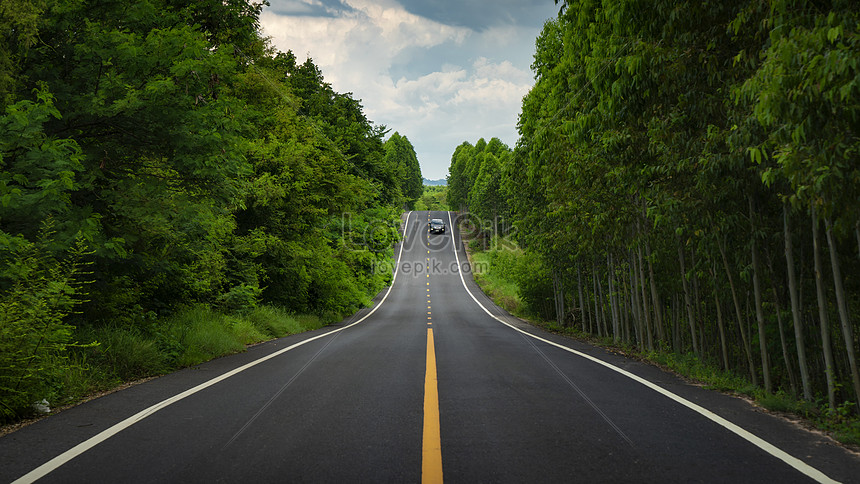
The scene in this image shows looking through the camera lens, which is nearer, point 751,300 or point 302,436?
point 302,436

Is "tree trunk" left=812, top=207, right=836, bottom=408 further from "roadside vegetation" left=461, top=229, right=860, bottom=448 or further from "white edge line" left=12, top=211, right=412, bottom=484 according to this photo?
"white edge line" left=12, top=211, right=412, bottom=484

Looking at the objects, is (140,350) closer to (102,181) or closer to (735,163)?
(102,181)

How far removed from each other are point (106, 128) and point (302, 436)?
687cm

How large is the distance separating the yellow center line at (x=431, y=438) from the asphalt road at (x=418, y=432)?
2 cm

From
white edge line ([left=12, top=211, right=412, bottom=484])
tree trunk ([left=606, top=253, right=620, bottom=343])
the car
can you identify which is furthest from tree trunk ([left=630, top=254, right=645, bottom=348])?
the car

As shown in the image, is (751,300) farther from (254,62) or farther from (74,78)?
(254,62)

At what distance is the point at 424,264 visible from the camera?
168ft

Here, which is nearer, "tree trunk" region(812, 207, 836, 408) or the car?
"tree trunk" region(812, 207, 836, 408)

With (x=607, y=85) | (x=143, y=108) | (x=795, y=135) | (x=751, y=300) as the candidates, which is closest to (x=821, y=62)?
(x=795, y=135)

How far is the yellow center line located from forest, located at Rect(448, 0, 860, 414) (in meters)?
3.48

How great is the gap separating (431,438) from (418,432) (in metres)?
0.21

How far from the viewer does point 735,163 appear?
16.9 feet

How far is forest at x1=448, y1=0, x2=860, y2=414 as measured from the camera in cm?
357

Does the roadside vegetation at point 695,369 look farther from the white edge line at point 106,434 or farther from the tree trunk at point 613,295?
the white edge line at point 106,434
